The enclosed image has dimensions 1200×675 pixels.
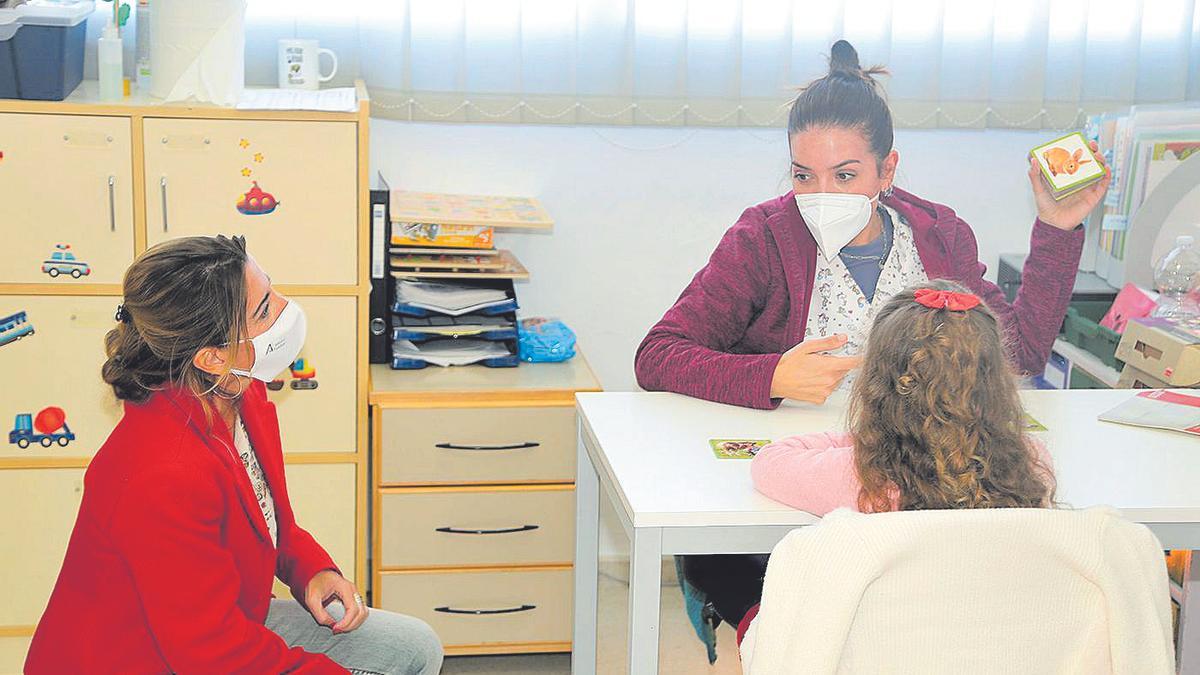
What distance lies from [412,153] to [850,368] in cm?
136

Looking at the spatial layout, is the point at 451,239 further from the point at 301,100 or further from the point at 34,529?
the point at 34,529

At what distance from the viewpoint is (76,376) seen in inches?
97.1

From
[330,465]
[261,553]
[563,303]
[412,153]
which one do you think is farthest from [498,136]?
[261,553]

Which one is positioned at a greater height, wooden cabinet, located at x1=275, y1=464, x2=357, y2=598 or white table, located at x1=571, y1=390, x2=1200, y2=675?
white table, located at x1=571, y1=390, x2=1200, y2=675

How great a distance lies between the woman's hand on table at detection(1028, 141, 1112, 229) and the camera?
2.09m

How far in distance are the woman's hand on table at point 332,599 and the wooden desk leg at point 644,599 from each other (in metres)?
0.43

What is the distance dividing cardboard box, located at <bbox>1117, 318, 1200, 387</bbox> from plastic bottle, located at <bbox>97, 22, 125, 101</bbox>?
1970mm

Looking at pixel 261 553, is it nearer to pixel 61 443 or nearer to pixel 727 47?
pixel 61 443

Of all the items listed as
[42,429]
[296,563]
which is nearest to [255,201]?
[42,429]

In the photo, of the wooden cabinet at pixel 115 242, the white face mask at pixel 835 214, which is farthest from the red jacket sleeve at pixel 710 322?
the wooden cabinet at pixel 115 242

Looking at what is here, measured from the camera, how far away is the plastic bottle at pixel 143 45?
2.48 metres

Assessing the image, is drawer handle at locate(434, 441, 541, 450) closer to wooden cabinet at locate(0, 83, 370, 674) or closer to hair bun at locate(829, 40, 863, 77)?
wooden cabinet at locate(0, 83, 370, 674)

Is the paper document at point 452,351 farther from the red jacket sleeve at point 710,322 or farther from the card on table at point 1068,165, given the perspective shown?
the card on table at point 1068,165

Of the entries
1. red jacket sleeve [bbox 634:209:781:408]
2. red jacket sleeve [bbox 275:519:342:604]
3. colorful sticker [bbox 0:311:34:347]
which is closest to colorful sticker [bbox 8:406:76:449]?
colorful sticker [bbox 0:311:34:347]
